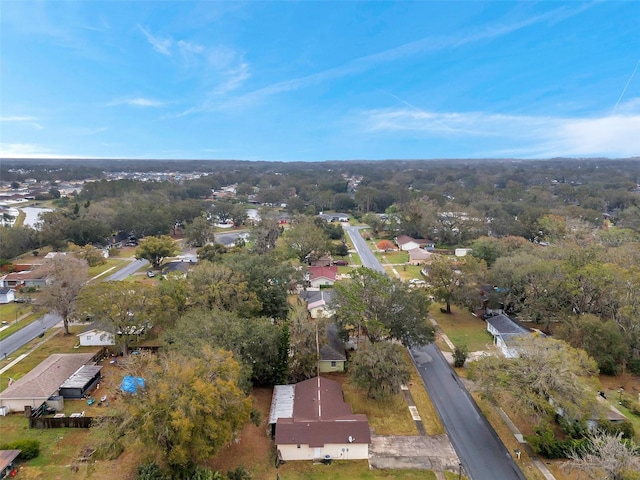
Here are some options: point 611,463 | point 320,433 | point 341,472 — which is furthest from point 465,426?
point 320,433

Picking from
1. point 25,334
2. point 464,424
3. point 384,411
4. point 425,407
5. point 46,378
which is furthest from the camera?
point 25,334

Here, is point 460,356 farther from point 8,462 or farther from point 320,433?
point 8,462

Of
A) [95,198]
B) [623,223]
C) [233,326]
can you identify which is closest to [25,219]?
[95,198]

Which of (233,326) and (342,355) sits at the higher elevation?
(233,326)

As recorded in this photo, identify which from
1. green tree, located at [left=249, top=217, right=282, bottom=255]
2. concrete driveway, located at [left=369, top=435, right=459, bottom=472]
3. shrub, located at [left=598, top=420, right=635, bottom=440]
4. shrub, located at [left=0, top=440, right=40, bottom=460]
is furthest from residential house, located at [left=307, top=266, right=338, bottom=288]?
shrub, located at [left=0, top=440, right=40, bottom=460]

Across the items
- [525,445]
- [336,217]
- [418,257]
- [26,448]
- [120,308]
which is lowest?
[336,217]

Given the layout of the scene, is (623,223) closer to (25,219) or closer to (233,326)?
(233,326)
